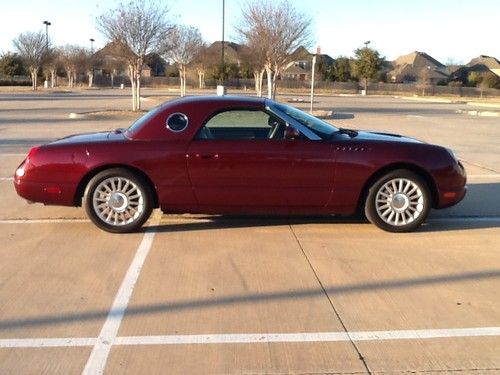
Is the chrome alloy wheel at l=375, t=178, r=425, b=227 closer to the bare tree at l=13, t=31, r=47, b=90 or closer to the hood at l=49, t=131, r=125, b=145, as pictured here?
the hood at l=49, t=131, r=125, b=145

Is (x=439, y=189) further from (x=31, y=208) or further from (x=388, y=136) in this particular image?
(x=31, y=208)

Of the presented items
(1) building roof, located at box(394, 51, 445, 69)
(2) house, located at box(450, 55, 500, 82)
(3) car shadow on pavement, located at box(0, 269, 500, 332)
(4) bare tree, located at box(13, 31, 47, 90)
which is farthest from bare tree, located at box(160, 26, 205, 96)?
(1) building roof, located at box(394, 51, 445, 69)

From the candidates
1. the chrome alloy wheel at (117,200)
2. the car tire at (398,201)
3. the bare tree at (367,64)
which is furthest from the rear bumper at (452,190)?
the bare tree at (367,64)

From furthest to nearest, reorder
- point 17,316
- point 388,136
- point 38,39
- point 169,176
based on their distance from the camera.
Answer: point 38,39
point 388,136
point 169,176
point 17,316

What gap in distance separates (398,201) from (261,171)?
5.01 ft

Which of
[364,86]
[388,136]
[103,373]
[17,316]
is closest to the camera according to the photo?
[103,373]

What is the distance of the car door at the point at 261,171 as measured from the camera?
6.24 metres

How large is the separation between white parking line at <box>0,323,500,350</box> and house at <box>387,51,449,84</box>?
92814 mm

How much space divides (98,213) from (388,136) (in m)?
3.40

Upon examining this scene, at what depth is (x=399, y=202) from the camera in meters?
6.43

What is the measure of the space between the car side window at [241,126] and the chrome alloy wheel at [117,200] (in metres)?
0.92

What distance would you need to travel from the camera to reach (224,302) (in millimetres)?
4500

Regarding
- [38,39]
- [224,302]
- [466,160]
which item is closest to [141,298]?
[224,302]

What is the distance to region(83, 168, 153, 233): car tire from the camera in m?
6.28
